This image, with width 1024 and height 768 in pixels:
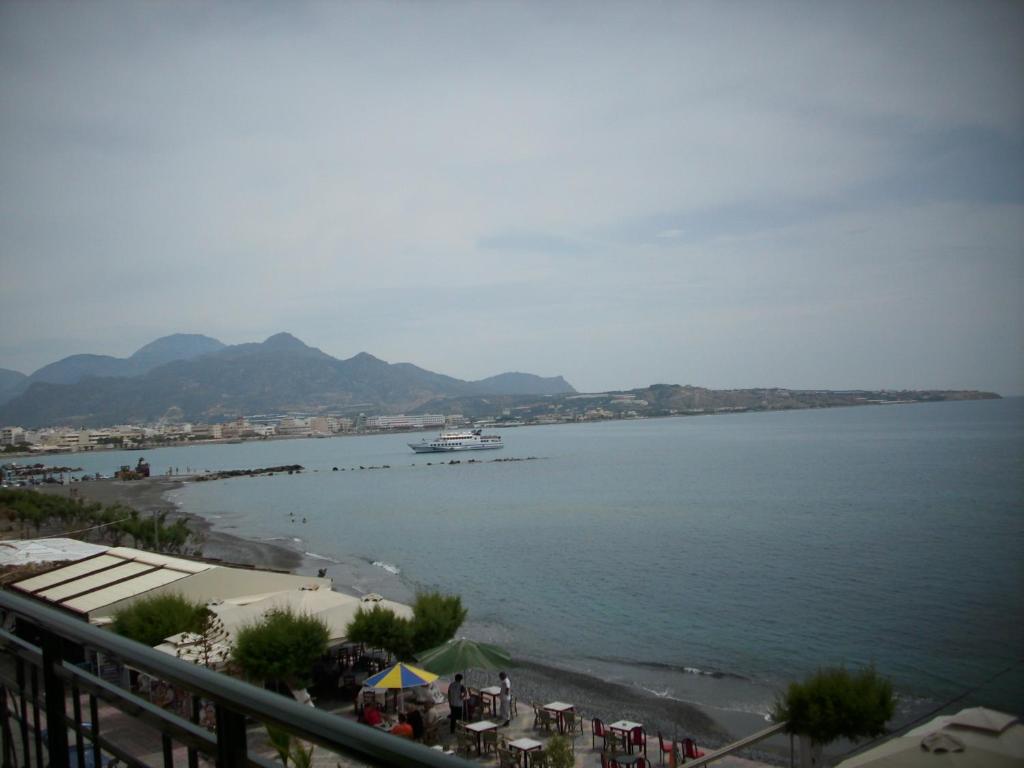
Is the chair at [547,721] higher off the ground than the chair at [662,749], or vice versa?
the chair at [547,721]

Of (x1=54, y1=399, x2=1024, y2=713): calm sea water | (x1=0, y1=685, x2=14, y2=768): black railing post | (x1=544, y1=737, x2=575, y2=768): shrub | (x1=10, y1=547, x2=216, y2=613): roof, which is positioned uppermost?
(x1=0, y1=685, x2=14, y2=768): black railing post

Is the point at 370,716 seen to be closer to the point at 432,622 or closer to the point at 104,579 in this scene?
the point at 432,622

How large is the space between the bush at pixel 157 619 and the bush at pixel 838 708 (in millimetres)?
9949

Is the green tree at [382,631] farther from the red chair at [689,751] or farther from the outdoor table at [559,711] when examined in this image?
the red chair at [689,751]

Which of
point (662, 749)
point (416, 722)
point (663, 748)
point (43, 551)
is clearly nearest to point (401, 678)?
point (416, 722)

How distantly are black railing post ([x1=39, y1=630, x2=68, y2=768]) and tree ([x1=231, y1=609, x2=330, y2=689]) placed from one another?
443 inches

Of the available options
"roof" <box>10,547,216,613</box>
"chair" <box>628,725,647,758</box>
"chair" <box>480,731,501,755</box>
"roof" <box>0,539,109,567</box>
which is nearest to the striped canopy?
"chair" <box>480,731,501,755</box>

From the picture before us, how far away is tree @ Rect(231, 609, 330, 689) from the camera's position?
42.5 ft

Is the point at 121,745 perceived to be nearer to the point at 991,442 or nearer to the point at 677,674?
the point at 677,674

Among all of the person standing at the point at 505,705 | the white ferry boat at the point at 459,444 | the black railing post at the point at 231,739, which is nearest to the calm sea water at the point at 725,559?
the person standing at the point at 505,705

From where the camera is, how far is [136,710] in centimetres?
197

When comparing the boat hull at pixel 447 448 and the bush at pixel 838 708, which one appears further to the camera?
the boat hull at pixel 447 448

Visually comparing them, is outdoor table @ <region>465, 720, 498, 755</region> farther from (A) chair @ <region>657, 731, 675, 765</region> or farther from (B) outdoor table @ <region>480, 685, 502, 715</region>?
(A) chair @ <region>657, 731, 675, 765</region>

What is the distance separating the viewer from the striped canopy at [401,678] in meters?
12.2
